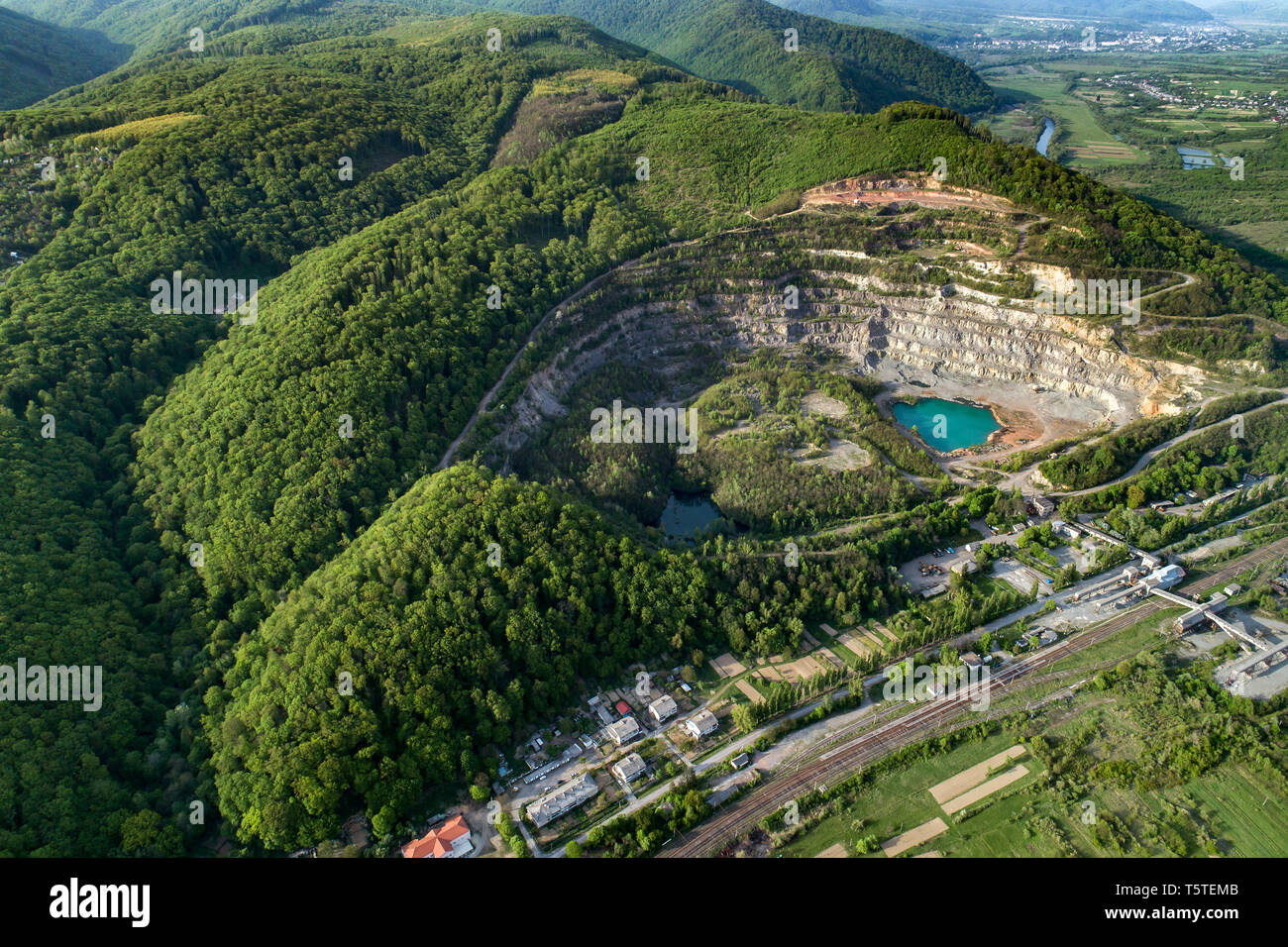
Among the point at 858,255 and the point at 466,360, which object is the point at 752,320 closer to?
the point at 858,255

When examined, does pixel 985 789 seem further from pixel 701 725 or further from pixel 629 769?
pixel 629 769

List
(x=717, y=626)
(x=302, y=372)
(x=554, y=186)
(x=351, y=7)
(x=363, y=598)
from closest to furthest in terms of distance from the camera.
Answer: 1. (x=363, y=598)
2. (x=717, y=626)
3. (x=302, y=372)
4. (x=554, y=186)
5. (x=351, y=7)

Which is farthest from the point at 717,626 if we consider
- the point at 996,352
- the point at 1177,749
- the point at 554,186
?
the point at 554,186

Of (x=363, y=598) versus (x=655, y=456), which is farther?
(x=655, y=456)

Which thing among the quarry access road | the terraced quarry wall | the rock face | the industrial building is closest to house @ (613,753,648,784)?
the rock face

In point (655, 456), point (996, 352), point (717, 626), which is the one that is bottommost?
point (717, 626)

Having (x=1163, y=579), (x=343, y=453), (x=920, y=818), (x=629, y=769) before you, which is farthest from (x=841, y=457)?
(x=343, y=453)

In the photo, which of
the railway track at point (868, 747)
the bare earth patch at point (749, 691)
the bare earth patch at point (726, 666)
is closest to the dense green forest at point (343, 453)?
the bare earth patch at point (726, 666)
